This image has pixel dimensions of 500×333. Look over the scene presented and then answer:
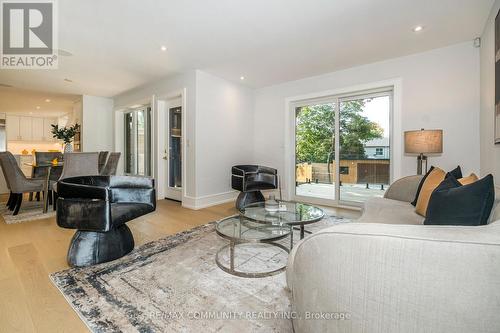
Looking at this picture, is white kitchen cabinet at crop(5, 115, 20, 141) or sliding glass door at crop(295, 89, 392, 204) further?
white kitchen cabinet at crop(5, 115, 20, 141)

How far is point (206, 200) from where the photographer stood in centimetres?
438

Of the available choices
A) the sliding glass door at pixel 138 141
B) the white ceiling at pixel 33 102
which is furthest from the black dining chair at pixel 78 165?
the white ceiling at pixel 33 102

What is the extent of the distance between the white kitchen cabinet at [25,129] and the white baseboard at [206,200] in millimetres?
8394

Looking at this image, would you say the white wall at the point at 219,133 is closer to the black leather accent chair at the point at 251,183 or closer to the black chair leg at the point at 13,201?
the black leather accent chair at the point at 251,183

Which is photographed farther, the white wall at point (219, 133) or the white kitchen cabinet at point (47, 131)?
the white kitchen cabinet at point (47, 131)

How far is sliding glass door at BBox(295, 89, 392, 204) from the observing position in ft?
13.0

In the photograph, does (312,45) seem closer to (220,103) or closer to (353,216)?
(220,103)

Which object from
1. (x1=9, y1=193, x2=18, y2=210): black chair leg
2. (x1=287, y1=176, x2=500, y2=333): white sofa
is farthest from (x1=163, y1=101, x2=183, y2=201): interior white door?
(x1=287, y1=176, x2=500, y2=333): white sofa

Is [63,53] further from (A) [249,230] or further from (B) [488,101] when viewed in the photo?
(B) [488,101]

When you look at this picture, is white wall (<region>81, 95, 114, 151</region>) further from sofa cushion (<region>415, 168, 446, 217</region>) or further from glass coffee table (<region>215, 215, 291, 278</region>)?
sofa cushion (<region>415, 168, 446, 217</region>)

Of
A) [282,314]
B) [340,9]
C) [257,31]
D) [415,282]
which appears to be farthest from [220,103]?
[415,282]

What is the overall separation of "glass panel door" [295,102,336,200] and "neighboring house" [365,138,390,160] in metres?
0.60

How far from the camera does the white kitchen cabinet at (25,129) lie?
8562 mm

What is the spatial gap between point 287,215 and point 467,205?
4.58 ft
